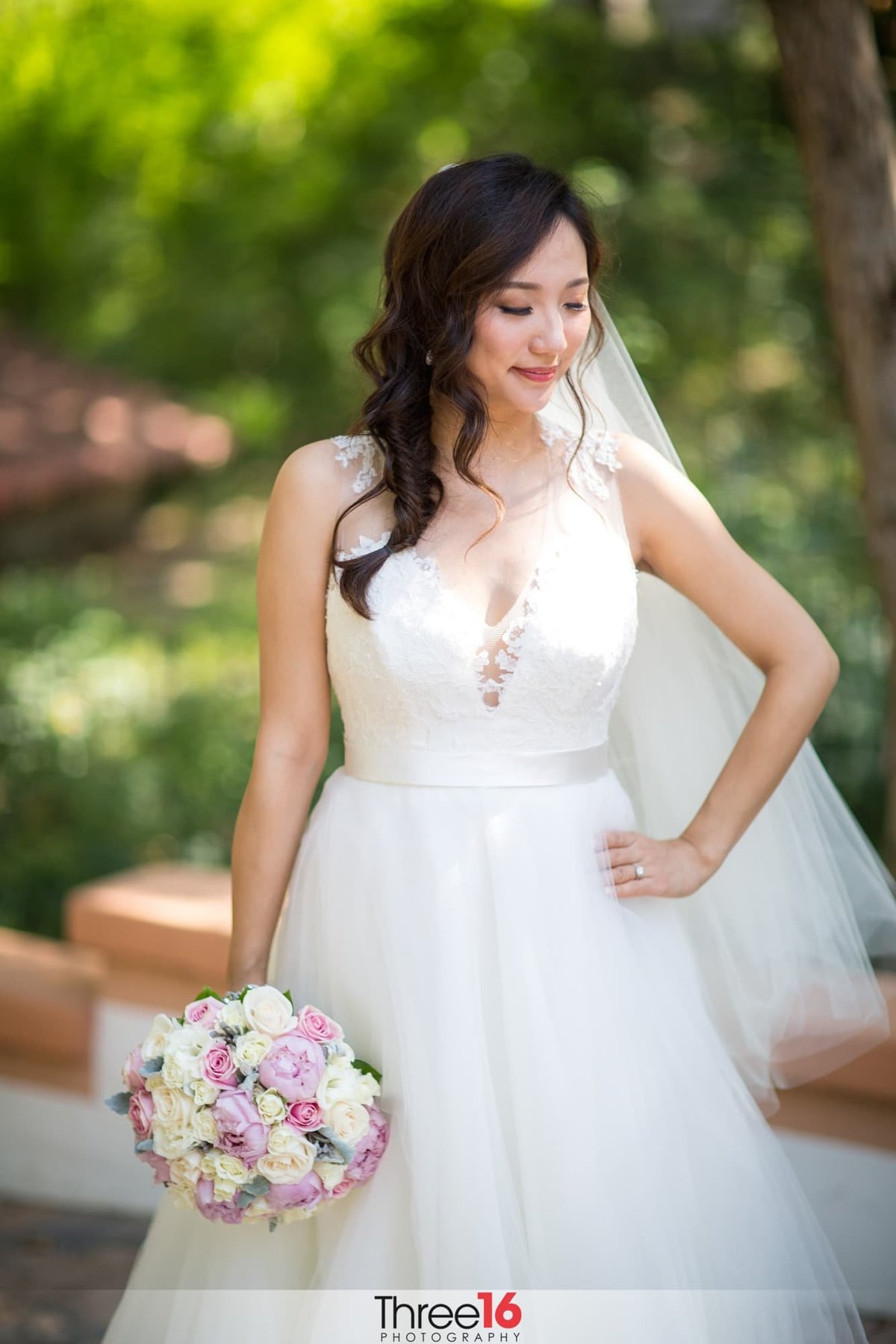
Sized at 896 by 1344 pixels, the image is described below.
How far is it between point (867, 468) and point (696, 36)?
5.10m

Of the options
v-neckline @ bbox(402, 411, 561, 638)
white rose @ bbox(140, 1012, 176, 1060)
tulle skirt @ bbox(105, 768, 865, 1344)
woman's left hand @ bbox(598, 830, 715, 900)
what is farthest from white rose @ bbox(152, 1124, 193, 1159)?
v-neckline @ bbox(402, 411, 561, 638)

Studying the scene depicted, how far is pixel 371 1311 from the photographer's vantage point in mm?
2121

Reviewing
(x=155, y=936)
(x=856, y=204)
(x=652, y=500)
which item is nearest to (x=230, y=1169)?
(x=652, y=500)

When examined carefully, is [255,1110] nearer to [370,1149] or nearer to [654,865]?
[370,1149]

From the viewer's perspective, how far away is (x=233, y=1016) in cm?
210

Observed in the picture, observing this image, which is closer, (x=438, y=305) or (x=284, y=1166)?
(x=284, y=1166)

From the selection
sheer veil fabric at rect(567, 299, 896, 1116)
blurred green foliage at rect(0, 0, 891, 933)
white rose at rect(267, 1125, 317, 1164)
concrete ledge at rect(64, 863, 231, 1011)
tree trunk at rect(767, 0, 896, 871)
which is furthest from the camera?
blurred green foliage at rect(0, 0, 891, 933)

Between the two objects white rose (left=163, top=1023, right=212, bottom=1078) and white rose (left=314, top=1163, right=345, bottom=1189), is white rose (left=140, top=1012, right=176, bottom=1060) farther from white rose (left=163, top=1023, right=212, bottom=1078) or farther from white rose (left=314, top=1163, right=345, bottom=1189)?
white rose (left=314, top=1163, right=345, bottom=1189)

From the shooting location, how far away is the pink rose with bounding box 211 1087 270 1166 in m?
2.00

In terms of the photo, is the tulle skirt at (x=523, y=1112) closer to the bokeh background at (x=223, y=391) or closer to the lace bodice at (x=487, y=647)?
Result: the lace bodice at (x=487, y=647)

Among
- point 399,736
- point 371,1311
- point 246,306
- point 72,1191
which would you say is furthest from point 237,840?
point 246,306

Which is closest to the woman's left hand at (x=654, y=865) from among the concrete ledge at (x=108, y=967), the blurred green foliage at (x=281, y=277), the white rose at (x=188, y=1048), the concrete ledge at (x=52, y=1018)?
the white rose at (x=188, y=1048)

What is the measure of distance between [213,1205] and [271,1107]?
194 mm

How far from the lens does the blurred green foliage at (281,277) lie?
18.0 ft
